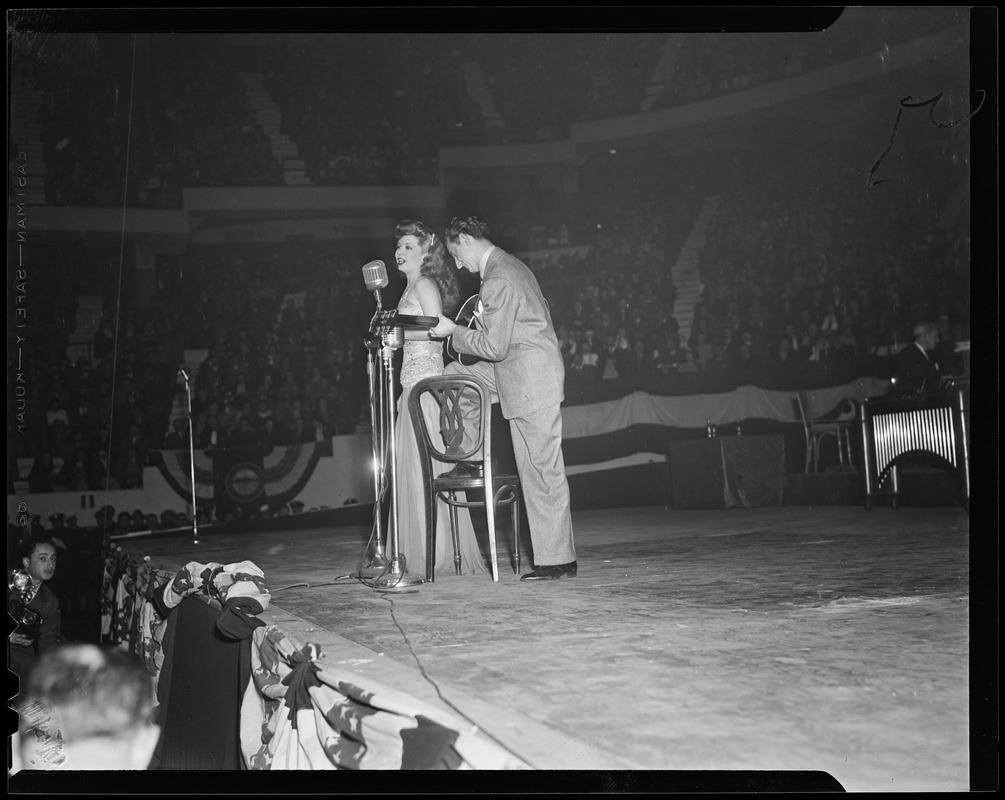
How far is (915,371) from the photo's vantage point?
266 inches

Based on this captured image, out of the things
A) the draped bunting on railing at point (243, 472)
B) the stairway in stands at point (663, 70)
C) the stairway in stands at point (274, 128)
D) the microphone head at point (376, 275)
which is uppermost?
the stairway in stands at point (663, 70)

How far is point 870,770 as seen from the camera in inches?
55.8

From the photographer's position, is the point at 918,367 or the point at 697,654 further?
the point at 918,367

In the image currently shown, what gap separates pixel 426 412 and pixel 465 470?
1.42ft

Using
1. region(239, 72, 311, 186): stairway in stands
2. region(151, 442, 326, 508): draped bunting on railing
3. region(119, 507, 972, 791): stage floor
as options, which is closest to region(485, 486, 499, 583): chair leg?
region(119, 507, 972, 791): stage floor

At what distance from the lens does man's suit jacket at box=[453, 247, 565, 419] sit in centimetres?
355

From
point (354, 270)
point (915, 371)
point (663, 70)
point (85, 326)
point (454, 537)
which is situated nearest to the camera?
point (454, 537)

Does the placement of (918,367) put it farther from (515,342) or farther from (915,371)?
(515,342)

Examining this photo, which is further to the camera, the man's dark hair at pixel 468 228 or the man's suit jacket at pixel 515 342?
→ the man's dark hair at pixel 468 228

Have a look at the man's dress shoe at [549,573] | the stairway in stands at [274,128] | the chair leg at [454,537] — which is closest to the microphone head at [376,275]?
the chair leg at [454,537]

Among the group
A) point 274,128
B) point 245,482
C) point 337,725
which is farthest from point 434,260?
point 274,128

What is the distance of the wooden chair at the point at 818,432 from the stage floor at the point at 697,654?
382 cm

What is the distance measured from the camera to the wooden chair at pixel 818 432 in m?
8.19

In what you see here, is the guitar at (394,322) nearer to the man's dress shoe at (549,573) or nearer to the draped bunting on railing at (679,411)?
the man's dress shoe at (549,573)
